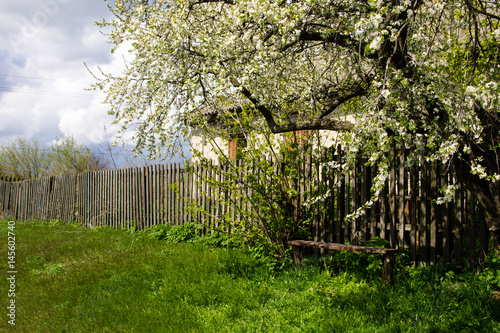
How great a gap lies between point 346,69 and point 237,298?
3389 mm

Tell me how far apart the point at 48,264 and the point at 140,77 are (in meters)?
3.81

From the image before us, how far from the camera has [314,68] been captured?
6.07 m

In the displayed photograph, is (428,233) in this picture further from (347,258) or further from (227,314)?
(227,314)

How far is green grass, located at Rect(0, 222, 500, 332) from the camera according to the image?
332cm

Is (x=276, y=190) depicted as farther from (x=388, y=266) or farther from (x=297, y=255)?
(x=388, y=266)

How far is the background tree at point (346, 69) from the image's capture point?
142 inches

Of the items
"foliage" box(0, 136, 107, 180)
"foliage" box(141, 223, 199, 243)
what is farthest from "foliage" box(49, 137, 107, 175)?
"foliage" box(141, 223, 199, 243)

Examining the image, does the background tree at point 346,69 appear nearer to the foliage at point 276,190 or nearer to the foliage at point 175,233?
the foliage at point 276,190

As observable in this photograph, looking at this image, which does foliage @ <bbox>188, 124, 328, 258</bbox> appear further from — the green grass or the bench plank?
the bench plank

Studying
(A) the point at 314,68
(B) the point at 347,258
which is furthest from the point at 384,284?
(A) the point at 314,68

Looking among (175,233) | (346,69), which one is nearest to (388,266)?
(346,69)

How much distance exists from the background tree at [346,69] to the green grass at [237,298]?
3.36 ft

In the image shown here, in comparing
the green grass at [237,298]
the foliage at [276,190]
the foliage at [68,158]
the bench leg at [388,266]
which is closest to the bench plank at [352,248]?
the bench leg at [388,266]

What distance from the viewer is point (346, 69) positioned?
5.25 m
